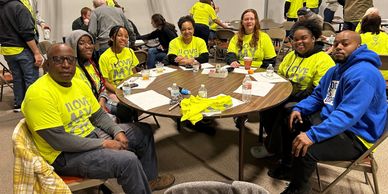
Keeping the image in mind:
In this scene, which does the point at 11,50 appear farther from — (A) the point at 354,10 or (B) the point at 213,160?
(A) the point at 354,10

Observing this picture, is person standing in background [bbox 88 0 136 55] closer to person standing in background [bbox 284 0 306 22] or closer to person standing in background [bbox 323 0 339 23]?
person standing in background [bbox 284 0 306 22]

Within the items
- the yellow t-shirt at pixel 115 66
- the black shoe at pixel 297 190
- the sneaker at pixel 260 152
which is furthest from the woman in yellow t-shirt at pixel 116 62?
the black shoe at pixel 297 190

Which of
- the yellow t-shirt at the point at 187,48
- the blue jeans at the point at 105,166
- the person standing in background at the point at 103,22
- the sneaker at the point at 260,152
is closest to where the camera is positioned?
the blue jeans at the point at 105,166

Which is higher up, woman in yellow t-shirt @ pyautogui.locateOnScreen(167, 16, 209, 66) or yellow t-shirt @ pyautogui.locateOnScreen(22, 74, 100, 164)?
woman in yellow t-shirt @ pyautogui.locateOnScreen(167, 16, 209, 66)

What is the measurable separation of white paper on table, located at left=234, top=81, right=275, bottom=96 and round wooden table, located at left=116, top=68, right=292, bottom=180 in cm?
3

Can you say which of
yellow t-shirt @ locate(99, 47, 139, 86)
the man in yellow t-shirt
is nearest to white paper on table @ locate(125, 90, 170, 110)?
the man in yellow t-shirt

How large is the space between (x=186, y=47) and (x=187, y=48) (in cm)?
2

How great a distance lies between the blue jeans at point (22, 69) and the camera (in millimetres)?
3667

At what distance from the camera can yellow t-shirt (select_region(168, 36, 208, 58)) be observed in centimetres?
354

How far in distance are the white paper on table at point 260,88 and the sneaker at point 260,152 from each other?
66cm

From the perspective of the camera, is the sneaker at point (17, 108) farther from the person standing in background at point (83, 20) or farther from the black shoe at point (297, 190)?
the black shoe at point (297, 190)

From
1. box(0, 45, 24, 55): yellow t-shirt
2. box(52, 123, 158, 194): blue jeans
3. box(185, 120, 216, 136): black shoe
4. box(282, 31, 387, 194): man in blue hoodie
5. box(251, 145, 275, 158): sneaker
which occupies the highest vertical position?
box(0, 45, 24, 55): yellow t-shirt

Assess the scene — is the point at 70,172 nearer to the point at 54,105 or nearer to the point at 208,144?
the point at 54,105

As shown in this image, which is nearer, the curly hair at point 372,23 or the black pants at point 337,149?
the black pants at point 337,149
